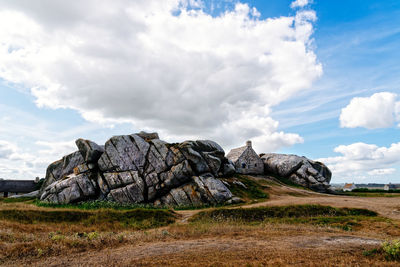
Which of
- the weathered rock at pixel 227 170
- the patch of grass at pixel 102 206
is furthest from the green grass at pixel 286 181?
the patch of grass at pixel 102 206

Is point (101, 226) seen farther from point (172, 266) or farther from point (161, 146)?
point (161, 146)

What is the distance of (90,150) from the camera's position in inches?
1474

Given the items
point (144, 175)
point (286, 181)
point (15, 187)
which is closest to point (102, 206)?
point (144, 175)

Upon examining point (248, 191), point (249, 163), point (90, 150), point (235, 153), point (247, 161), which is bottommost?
point (248, 191)

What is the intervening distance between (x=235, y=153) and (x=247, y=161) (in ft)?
11.7

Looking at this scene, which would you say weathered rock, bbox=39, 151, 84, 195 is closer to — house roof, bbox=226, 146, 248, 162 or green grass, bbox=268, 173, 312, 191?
house roof, bbox=226, 146, 248, 162

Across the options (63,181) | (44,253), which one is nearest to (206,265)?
(44,253)

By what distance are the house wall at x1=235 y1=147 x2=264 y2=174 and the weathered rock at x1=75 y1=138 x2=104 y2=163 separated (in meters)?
27.3

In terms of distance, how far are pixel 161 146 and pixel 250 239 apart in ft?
83.9

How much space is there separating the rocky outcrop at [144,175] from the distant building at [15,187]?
90.3ft

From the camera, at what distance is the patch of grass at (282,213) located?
22.8 m

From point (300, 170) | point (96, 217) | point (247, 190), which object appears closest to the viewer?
point (96, 217)

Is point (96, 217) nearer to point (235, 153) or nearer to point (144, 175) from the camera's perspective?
point (144, 175)

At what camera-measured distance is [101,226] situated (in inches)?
790
